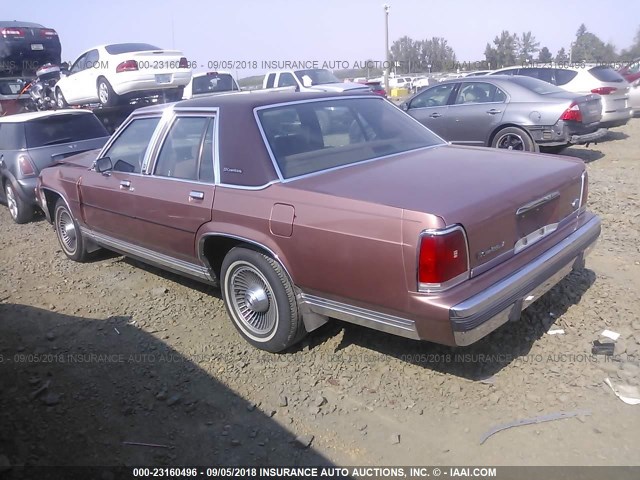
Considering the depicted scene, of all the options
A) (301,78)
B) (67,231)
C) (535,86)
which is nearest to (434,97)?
(535,86)

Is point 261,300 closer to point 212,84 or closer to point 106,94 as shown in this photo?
point 106,94

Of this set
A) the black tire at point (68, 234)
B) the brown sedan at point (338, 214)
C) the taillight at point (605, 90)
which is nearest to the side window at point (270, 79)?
the taillight at point (605, 90)

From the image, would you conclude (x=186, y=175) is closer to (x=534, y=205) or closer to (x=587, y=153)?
(x=534, y=205)

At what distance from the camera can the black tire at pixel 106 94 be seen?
12.6 metres

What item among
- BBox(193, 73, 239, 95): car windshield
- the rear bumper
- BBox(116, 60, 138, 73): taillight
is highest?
BBox(116, 60, 138, 73): taillight

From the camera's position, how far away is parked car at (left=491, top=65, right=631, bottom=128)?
9984 mm

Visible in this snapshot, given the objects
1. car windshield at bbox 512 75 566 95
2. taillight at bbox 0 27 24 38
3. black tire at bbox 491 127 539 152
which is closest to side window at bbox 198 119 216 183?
black tire at bbox 491 127 539 152

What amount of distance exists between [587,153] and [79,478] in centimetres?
973

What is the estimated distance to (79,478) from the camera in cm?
274

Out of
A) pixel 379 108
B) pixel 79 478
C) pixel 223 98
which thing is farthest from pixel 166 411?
pixel 379 108

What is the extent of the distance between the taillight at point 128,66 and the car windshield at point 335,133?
9.36 meters

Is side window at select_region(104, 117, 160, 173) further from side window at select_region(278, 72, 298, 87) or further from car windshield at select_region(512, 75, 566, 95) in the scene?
side window at select_region(278, 72, 298, 87)

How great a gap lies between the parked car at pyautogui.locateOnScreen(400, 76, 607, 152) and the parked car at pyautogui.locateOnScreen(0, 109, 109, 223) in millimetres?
5655

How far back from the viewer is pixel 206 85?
14.5m
